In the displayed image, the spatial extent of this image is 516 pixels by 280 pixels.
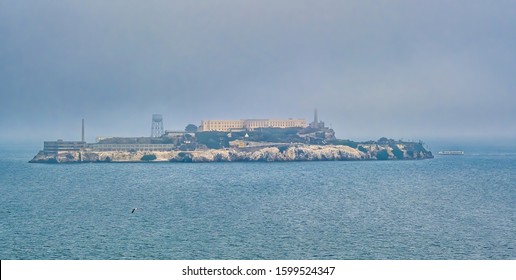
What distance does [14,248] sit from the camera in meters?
17.6

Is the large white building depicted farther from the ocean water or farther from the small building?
the ocean water

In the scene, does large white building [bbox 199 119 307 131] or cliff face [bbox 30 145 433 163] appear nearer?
cliff face [bbox 30 145 433 163]

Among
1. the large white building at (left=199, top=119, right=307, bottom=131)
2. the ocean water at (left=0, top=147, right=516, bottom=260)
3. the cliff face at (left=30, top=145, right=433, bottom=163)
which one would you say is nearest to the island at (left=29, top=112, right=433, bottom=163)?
the cliff face at (left=30, top=145, right=433, bottom=163)

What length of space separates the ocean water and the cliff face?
13.7m

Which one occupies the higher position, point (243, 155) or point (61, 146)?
point (61, 146)

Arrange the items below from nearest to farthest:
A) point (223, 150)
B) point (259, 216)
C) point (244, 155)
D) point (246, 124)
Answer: point (259, 216) < point (244, 155) < point (223, 150) < point (246, 124)

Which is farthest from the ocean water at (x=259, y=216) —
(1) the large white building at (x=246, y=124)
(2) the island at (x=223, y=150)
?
(1) the large white building at (x=246, y=124)

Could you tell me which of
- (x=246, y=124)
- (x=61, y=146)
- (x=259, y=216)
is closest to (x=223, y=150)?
(x=61, y=146)

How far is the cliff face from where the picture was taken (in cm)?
5209

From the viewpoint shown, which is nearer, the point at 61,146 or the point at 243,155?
the point at 61,146

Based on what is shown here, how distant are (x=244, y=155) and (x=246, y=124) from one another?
642 inches

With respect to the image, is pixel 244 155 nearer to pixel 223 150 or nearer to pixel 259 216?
pixel 223 150

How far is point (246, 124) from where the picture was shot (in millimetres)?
69438

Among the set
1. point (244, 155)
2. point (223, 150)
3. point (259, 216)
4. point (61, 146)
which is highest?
point (61, 146)
